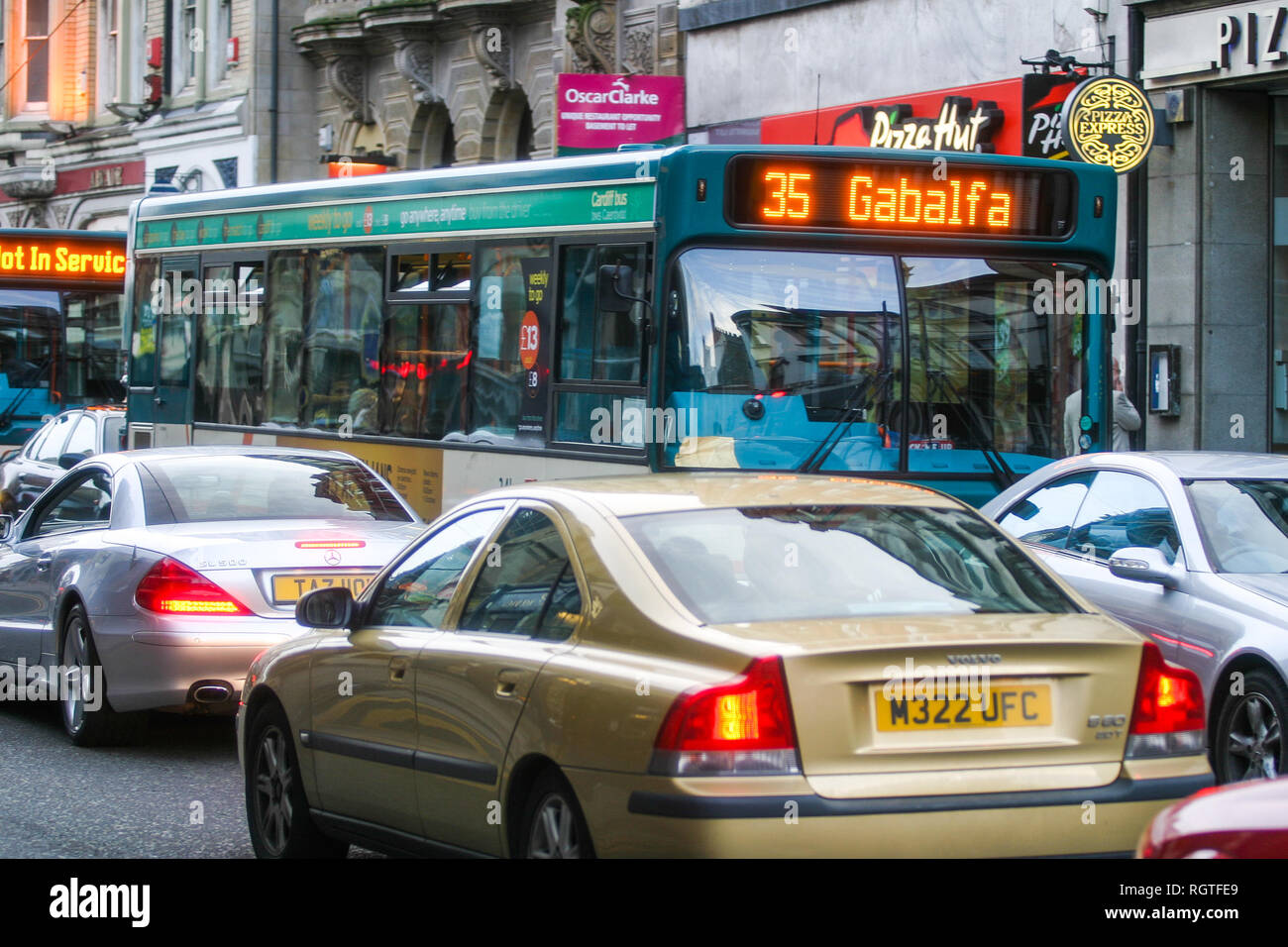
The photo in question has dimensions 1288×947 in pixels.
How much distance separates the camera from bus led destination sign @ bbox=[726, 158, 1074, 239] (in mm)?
10898

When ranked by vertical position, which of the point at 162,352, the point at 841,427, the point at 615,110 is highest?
the point at 615,110

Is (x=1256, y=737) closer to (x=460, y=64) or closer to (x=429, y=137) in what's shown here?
(x=460, y=64)

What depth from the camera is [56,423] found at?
19406 mm

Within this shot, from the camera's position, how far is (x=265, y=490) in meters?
10.2

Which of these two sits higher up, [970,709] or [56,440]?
[56,440]

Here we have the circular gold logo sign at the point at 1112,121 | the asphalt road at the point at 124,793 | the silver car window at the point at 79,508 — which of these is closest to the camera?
the asphalt road at the point at 124,793

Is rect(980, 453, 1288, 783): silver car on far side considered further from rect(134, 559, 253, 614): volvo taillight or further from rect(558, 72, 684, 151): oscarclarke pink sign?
rect(558, 72, 684, 151): oscarclarke pink sign

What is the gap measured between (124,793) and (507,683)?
363 centimetres

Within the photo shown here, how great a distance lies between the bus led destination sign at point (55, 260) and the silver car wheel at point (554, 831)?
772 inches

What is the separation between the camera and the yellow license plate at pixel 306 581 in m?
9.31

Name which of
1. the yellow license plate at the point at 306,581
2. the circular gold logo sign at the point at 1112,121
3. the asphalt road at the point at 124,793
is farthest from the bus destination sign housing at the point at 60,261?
the yellow license plate at the point at 306,581

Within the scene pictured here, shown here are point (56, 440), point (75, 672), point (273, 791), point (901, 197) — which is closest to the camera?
point (273, 791)

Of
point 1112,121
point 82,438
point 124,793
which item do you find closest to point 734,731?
point 124,793

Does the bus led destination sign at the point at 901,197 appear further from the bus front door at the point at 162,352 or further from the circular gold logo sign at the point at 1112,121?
the bus front door at the point at 162,352
